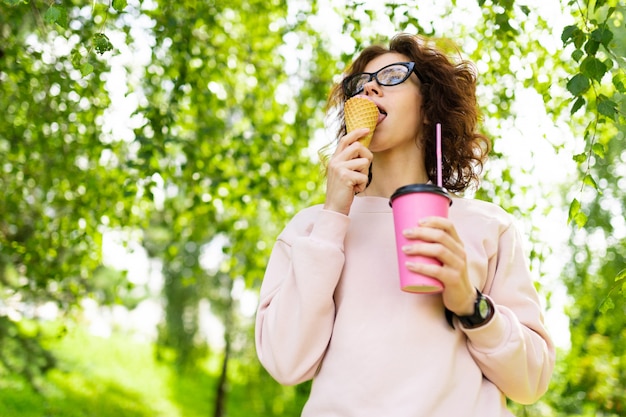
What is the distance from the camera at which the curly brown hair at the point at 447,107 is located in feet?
5.81

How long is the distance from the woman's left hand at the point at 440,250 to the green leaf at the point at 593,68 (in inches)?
31.0

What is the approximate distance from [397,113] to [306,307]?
57 centimetres

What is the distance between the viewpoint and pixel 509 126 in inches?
138

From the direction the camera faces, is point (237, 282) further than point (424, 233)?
Yes

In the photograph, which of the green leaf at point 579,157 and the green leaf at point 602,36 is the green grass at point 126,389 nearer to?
the green leaf at point 579,157

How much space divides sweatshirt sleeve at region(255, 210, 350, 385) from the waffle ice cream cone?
210mm

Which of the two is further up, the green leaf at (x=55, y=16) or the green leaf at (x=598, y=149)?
the green leaf at (x=55, y=16)

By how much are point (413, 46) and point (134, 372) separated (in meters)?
10.5

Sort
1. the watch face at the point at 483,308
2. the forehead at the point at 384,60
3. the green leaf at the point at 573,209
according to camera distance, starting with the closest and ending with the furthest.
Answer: the watch face at the point at 483,308
the forehead at the point at 384,60
the green leaf at the point at 573,209

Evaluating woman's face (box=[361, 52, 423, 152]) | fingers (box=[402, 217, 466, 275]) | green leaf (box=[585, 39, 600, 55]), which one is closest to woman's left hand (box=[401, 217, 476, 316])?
fingers (box=[402, 217, 466, 275])

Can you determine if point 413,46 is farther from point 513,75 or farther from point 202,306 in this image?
point 202,306

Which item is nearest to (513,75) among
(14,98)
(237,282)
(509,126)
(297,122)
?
(509,126)

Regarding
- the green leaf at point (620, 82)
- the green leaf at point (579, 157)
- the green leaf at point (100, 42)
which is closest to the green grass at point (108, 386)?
the green leaf at point (100, 42)

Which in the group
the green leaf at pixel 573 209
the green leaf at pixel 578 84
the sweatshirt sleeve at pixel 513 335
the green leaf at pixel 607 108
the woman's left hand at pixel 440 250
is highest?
the green leaf at pixel 578 84
